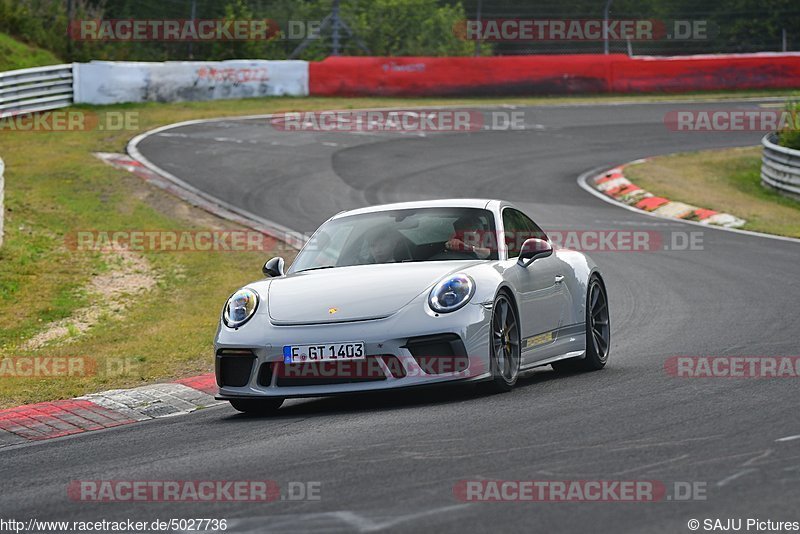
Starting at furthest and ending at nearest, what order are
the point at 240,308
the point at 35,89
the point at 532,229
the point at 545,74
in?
1. the point at 545,74
2. the point at 35,89
3. the point at 532,229
4. the point at 240,308

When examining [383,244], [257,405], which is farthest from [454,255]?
[257,405]

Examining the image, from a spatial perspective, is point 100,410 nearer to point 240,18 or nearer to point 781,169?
point 781,169

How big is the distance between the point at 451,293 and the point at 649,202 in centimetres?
1417

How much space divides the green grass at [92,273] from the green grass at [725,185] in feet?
25.7

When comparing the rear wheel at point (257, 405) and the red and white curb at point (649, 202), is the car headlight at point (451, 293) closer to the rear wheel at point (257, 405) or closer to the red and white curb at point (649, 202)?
the rear wheel at point (257, 405)

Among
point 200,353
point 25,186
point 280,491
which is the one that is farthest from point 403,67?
point 280,491

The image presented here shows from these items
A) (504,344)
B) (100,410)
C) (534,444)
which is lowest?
(100,410)

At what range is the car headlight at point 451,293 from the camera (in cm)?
782

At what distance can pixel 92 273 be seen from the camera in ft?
49.8

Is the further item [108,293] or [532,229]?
[108,293]

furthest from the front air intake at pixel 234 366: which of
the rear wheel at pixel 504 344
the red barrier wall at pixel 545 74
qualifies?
the red barrier wall at pixel 545 74

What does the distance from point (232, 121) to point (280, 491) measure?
81.2 feet

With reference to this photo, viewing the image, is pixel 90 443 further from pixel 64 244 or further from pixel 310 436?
pixel 64 244

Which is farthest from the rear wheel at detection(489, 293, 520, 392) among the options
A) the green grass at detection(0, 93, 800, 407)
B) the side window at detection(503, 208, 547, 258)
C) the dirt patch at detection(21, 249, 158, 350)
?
the dirt patch at detection(21, 249, 158, 350)
